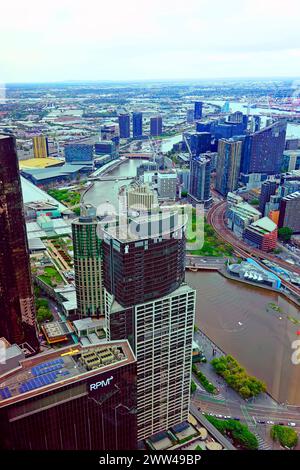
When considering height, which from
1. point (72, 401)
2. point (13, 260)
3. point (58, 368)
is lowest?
point (13, 260)

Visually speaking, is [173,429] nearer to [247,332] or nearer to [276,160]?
[247,332]

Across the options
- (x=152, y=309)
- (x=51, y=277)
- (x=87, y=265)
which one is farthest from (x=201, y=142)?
(x=152, y=309)

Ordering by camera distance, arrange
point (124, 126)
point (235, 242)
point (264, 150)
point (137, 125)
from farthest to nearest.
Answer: point (137, 125) < point (124, 126) < point (264, 150) < point (235, 242)

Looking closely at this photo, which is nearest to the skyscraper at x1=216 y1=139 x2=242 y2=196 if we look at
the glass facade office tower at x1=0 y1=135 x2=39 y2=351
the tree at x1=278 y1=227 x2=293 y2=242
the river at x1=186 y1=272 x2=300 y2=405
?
the tree at x1=278 y1=227 x2=293 y2=242

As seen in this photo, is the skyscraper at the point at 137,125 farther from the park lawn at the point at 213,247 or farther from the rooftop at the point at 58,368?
the rooftop at the point at 58,368

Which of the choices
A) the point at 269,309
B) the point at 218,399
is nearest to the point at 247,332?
the point at 269,309

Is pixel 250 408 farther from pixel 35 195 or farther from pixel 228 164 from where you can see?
pixel 35 195

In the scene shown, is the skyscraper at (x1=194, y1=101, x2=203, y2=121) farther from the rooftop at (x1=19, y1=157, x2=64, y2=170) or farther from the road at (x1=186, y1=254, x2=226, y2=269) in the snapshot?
the road at (x1=186, y1=254, x2=226, y2=269)
